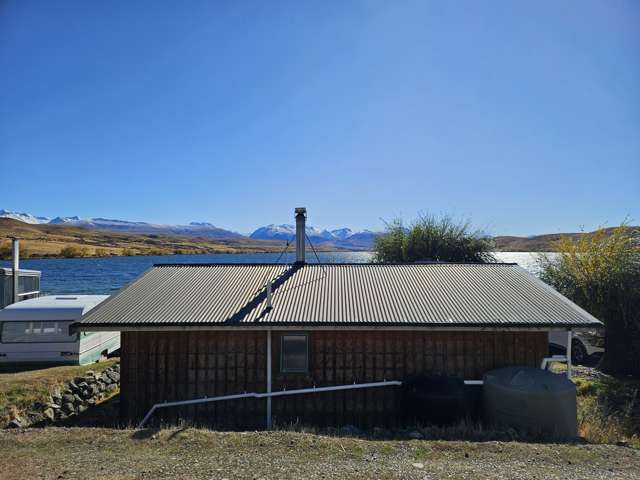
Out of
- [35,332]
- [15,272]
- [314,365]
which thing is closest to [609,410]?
[314,365]

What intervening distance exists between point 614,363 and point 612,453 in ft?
39.1

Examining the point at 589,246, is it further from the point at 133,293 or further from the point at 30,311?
the point at 30,311

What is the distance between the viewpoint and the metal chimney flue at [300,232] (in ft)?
49.1

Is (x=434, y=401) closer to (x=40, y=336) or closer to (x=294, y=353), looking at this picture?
(x=294, y=353)

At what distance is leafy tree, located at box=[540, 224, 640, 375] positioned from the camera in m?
17.1

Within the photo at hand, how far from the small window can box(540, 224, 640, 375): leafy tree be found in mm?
13456

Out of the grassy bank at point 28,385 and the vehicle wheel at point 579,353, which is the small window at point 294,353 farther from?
the vehicle wheel at point 579,353

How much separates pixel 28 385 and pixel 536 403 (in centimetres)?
1381

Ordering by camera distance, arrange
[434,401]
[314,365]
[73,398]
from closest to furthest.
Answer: [434,401] < [314,365] < [73,398]

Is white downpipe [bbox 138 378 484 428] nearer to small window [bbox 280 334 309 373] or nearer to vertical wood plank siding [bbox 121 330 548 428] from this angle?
vertical wood plank siding [bbox 121 330 548 428]

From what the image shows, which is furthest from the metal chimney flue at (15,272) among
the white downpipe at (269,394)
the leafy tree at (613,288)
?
the leafy tree at (613,288)

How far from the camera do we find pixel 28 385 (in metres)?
13.0

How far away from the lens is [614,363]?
17.5m

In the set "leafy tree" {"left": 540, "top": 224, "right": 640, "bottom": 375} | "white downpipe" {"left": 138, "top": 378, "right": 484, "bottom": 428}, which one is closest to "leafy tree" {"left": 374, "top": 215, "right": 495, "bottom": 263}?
"leafy tree" {"left": 540, "top": 224, "right": 640, "bottom": 375}
